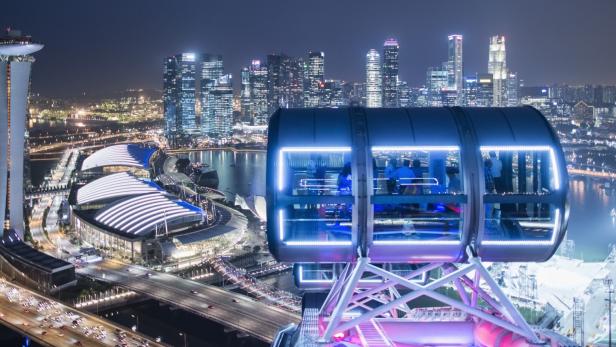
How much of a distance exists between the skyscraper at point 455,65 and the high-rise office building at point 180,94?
938 inches

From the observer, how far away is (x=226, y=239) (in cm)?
1432

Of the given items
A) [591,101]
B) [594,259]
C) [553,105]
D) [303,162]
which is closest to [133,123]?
[553,105]

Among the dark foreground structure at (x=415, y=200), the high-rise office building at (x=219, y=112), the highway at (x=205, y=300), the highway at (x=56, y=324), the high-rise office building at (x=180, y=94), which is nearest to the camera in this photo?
the dark foreground structure at (x=415, y=200)

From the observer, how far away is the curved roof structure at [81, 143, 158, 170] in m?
25.3

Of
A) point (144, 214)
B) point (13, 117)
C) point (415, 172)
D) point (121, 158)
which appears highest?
point (13, 117)

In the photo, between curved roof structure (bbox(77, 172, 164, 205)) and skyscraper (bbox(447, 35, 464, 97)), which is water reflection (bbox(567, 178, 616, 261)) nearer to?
curved roof structure (bbox(77, 172, 164, 205))

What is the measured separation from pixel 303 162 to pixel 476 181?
721mm

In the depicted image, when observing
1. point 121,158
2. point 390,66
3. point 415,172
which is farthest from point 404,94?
point 415,172

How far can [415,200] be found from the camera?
2.34 m

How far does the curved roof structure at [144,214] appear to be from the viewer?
14.3 meters

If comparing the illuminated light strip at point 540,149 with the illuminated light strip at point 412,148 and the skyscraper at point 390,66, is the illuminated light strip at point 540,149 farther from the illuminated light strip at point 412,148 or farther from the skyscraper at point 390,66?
the skyscraper at point 390,66

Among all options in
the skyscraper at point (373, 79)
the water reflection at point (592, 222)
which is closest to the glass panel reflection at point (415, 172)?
the water reflection at point (592, 222)

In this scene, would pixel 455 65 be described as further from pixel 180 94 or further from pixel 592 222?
pixel 592 222

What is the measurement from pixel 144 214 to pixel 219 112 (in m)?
36.8
